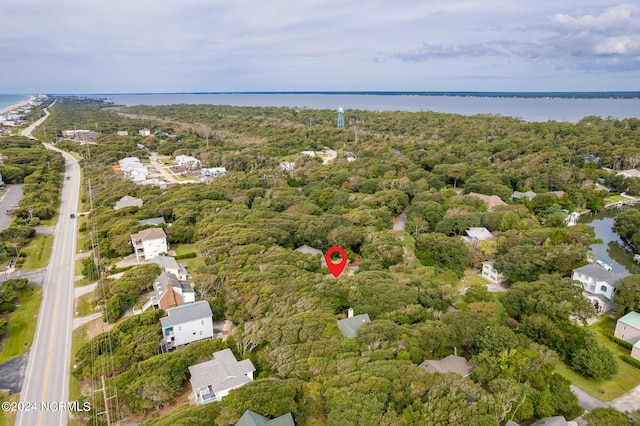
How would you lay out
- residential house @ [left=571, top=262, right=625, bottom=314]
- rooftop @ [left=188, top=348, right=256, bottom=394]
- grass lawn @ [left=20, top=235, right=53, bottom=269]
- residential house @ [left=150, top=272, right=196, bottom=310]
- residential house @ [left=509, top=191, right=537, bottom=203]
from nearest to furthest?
rooftop @ [left=188, top=348, right=256, bottom=394], residential house @ [left=150, top=272, right=196, bottom=310], residential house @ [left=571, top=262, right=625, bottom=314], grass lawn @ [left=20, top=235, right=53, bottom=269], residential house @ [left=509, top=191, right=537, bottom=203]

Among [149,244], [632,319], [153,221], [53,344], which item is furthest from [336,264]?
[153,221]

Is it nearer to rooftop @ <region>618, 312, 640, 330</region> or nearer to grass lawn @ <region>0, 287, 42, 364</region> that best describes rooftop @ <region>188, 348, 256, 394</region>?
grass lawn @ <region>0, 287, 42, 364</region>

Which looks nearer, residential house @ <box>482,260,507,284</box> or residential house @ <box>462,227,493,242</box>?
residential house @ <box>482,260,507,284</box>

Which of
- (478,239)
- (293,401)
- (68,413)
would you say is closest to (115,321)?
(68,413)

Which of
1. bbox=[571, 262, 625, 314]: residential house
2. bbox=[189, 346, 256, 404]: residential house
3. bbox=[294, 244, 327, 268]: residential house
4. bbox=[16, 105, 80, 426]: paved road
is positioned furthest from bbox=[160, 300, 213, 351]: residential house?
bbox=[571, 262, 625, 314]: residential house

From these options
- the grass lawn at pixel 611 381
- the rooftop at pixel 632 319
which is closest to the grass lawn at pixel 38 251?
the grass lawn at pixel 611 381
